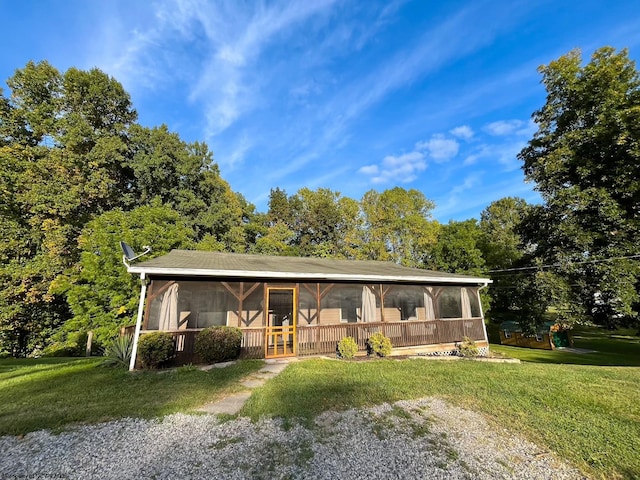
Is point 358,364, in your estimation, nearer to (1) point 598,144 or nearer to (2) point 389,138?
(2) point 389,138

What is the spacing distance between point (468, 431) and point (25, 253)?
22718 mm

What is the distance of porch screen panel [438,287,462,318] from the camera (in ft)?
39.1

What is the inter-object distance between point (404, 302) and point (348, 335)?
145 inches

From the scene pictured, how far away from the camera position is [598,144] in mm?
15094

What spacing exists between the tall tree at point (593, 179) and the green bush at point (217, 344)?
656 inches

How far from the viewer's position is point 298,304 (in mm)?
10523

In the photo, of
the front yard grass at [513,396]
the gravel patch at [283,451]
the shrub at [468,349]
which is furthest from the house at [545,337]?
the gravel patch at [283,451]

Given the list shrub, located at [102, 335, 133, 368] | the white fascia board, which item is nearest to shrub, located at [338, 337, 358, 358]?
the white fascia board

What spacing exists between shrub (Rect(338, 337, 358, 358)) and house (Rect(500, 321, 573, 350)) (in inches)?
639

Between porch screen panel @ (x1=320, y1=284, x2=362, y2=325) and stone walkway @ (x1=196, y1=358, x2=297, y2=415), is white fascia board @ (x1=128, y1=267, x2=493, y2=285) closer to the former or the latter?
porch screen panel @ (x1=320, y1=284, x2=362, y2=325)

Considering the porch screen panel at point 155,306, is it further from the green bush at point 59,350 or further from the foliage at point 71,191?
the green bush at point 59,350

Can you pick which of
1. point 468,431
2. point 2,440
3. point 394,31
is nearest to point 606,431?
point 468,431

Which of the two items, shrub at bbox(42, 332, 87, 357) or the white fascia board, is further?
shrub at bbox(42, 332, 87, 357)

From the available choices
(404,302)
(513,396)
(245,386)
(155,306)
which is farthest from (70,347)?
(513,396)
